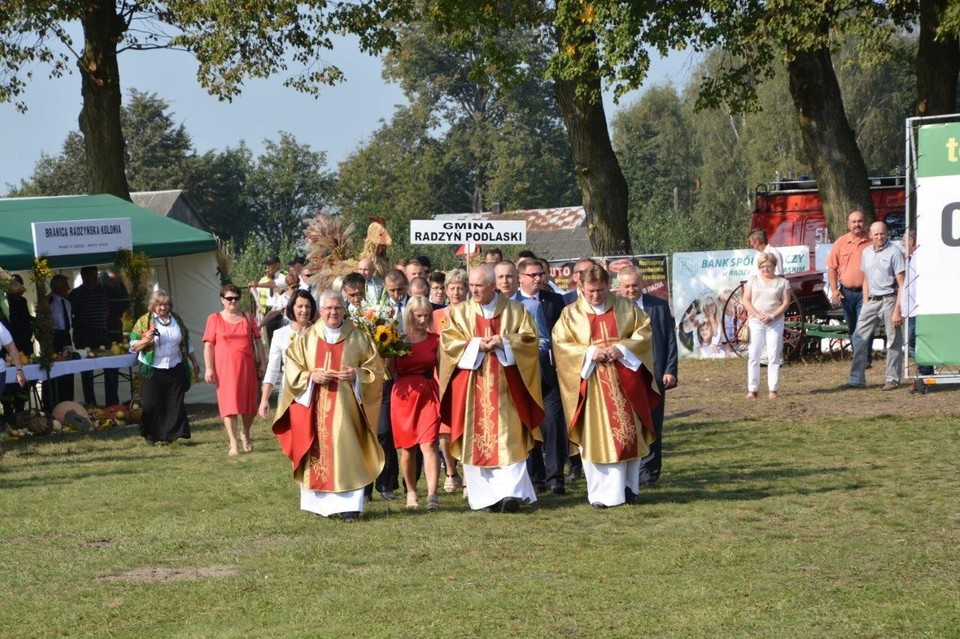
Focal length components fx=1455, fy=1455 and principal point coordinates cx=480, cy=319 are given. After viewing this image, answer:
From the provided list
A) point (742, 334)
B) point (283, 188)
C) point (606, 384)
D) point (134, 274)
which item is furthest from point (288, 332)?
point (283, 188)

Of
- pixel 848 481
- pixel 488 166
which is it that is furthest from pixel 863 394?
Result: pixel 488 166

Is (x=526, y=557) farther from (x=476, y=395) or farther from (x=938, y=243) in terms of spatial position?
(x=938, y=243)

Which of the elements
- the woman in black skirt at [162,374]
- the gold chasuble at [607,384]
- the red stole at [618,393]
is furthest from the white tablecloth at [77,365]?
the red stole at [618,393]

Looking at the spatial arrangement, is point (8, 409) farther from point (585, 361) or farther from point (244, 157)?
point (244, 157)

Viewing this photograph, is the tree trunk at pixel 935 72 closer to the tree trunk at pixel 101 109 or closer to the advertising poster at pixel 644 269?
the advertising poster at pixel 644 269

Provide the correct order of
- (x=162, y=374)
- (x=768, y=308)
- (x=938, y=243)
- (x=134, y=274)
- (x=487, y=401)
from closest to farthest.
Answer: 1. (x=487, y=401)
2. (x=938, y=243)
3. (x=162, y=374)
4. (x=768, y=308)
5. (x=134, y=274)

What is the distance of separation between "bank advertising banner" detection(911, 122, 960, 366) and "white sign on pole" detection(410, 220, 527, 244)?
4308 millimetres

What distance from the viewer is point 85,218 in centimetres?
2052

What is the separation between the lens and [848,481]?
10.9 metres

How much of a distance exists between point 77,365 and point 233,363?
4.14m

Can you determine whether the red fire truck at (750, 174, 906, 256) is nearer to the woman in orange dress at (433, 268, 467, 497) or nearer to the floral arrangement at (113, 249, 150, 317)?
the floral arrangement at (113, 249, 150, 317)

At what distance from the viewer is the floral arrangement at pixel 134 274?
1903cm

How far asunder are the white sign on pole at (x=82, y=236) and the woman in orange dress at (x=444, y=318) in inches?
327

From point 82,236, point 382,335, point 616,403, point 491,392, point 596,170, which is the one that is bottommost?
point 616,403
